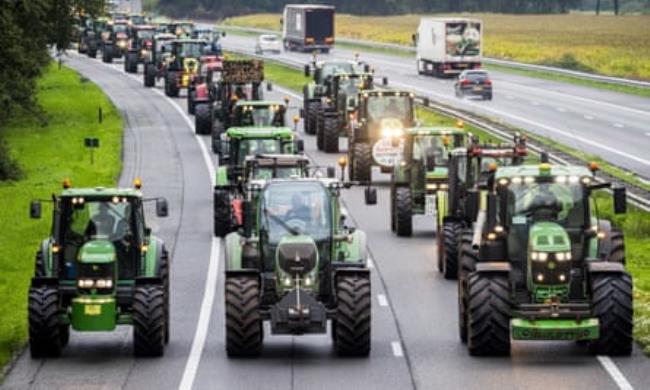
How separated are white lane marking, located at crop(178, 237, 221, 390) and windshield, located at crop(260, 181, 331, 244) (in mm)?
2125

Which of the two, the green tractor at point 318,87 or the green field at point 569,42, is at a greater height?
the green tractor at point 318,87

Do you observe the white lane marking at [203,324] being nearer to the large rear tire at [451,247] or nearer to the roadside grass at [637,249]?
the large rear tire at [451,247]

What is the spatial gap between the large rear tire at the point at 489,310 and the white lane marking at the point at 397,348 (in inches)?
59.2

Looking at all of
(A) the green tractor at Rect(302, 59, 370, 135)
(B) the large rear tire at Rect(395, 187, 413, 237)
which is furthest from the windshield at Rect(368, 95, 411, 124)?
(B) the large rear tire at Rect(395, 187, 413, 237)

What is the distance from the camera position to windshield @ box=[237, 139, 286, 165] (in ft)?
152

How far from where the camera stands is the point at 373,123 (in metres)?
58.0

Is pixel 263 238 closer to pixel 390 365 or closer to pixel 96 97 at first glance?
pixel 390 365

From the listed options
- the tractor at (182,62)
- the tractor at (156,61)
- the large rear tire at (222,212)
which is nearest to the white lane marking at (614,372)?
the large rear tire at (222,212)

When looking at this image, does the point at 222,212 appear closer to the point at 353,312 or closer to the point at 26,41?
the point at 353,312

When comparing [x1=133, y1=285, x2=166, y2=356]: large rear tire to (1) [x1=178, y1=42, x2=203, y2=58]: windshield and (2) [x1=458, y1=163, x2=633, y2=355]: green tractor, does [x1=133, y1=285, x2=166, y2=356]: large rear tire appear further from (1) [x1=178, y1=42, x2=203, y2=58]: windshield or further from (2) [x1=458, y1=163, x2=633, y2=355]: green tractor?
(1) [x1=178, y1=42, x2=203, y2=58]: windshield

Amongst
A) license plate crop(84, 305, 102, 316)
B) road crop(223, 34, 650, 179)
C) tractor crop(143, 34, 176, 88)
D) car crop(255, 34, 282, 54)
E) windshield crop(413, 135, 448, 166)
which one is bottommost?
car crop(255, 34, 282, 54)

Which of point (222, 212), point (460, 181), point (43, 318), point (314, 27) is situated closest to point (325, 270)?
point (43, 318)

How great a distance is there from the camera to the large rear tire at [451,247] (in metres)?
36.6

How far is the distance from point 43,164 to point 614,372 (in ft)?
133
